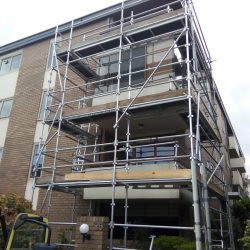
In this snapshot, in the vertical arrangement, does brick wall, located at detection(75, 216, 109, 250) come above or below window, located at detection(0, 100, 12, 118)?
below

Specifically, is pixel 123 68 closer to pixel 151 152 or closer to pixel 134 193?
pixel 151 152

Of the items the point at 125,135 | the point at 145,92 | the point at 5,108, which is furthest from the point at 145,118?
the point at 5,108

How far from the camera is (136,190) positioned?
9.34 metres

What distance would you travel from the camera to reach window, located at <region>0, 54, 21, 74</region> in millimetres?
16688

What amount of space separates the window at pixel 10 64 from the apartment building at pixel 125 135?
1.09 meters

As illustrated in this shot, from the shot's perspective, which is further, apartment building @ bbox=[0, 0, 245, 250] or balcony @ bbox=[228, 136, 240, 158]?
balcony @ bbox=[228, 136, 240, 158]

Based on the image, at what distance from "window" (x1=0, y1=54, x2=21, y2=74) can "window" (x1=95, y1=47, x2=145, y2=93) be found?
6029mm

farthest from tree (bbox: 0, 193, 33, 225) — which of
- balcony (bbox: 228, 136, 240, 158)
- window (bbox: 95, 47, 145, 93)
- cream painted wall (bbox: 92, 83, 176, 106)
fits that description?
balcony (bbox: 228, 136, 240, 158)

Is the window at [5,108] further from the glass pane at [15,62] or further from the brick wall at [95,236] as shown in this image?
the brick wall at [95,236]

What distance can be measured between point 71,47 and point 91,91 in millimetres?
1940

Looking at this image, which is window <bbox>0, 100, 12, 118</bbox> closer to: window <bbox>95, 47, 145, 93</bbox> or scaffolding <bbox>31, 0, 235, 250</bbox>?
scaffolding <bbox>31, 0, 235, 250</bbox>

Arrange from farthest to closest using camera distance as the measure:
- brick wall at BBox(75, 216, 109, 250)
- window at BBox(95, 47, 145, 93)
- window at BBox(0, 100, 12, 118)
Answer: window at BBox(0, 100, 12, 118)
window at BBox(95, 47, 145, 93)
brick wall at BBox(75, 216, 109, 250)

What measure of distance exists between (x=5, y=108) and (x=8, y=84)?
1341mm

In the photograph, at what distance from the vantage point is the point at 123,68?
1190 cm
